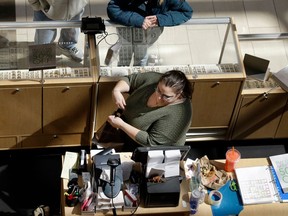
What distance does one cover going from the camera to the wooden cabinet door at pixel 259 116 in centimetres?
508

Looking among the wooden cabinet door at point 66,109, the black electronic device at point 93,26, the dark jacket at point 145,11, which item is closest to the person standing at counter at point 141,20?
the dark jacket at point 145,11

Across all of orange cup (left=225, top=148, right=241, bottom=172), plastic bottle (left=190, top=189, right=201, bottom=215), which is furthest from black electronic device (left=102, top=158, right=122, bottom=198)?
orange cup (left=225, top=148, right=241, bottom=172)

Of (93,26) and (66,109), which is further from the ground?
(93,26)

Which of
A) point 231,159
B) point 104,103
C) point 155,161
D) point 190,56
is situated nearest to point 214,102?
point 190,56

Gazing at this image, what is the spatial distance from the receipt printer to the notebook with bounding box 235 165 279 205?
23.2 inches

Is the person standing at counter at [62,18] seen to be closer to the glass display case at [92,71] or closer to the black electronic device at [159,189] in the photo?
the glass display case at [92,71]

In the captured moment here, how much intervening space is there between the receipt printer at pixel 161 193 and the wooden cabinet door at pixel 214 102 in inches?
45.0

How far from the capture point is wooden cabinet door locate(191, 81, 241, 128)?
488 cm

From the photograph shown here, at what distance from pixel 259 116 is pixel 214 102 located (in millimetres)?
515

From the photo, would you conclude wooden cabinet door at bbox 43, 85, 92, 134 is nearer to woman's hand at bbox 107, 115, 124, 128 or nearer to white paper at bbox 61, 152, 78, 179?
woman's hand at bbox 107, 115, 124, 128

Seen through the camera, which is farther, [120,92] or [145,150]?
[120,92]

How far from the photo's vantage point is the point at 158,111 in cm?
412

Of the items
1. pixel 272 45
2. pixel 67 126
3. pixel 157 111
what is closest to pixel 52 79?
pixel 67 126

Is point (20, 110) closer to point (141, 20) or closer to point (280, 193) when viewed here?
point (141, 20)
